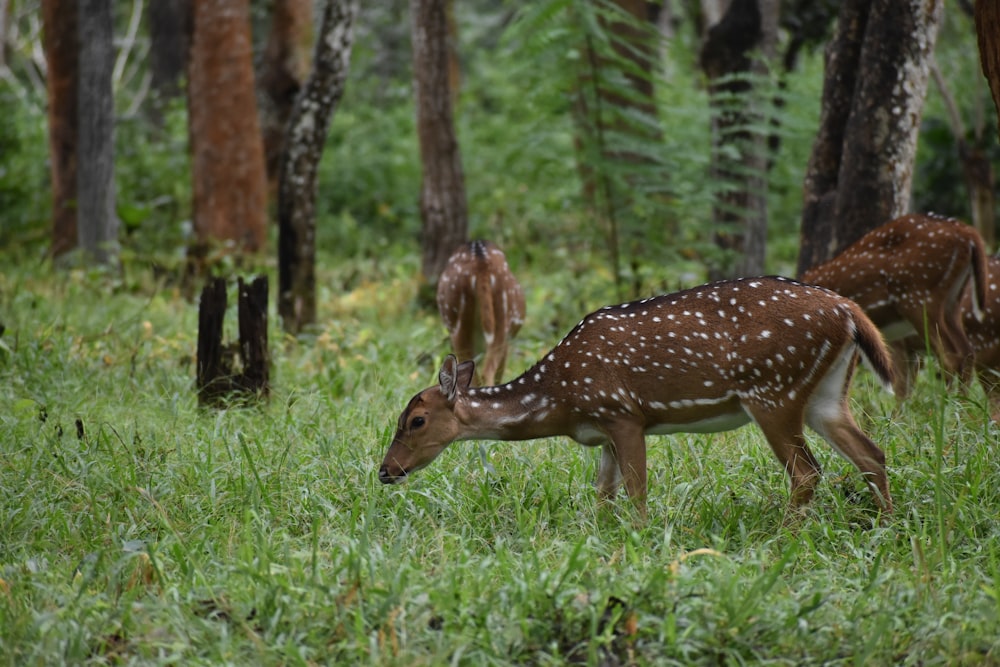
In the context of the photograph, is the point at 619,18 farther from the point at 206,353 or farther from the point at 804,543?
the point at 804,543

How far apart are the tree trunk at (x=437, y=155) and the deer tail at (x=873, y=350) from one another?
7029 mm

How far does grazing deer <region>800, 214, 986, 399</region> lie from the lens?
741 centimetres

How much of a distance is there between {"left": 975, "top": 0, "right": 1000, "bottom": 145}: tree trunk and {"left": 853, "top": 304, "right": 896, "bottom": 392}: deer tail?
47.8 inches

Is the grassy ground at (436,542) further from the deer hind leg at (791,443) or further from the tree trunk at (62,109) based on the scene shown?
the tree trunk at (62,109)

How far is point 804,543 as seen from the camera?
5102 millimetres

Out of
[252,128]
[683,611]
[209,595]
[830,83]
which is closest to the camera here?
[683,611]

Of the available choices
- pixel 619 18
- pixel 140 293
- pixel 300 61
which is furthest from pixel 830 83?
pixel 300 61

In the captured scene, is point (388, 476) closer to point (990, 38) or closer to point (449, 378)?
point (449, 378)

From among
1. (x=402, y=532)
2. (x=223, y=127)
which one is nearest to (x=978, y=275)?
(x=402, y=532)

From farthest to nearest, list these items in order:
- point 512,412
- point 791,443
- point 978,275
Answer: point 978,275
point 512,412
point 791,443

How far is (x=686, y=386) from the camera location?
5.64 metres

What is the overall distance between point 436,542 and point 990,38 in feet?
11.2

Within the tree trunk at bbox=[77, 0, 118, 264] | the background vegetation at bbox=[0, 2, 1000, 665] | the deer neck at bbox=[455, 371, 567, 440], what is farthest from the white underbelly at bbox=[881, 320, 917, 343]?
the tree trunk at bbox=[77, 0, 118, 264]

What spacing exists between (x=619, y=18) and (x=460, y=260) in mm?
3198
